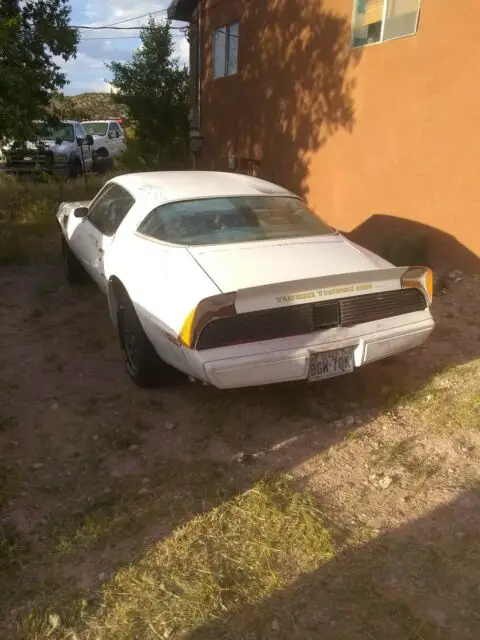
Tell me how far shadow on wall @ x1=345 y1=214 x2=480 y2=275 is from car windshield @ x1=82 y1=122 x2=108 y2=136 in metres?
15.6

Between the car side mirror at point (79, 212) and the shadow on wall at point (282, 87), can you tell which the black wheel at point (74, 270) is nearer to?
the car side mirror at point (79, 212)

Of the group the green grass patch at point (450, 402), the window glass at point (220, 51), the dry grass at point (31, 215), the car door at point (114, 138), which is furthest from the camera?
the car door at point (114, 138)

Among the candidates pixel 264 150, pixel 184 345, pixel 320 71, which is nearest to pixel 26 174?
pixel 264 150

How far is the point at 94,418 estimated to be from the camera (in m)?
3.70

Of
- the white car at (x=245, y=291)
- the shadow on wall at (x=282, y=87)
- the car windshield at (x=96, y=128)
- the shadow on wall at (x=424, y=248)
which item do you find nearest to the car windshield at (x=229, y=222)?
the white car at (x=245, y=291)

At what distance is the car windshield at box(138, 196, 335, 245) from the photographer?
13.0ft

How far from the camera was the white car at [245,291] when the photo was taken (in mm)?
3137

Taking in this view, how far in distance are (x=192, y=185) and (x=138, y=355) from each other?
5.47 feet

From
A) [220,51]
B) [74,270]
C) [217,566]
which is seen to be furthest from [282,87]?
[217,566]

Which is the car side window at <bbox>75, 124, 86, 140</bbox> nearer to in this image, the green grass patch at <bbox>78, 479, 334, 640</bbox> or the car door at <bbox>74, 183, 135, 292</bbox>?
the car door at <bbox>74, 183, 135, 292</bbox>

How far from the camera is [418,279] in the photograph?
359 centimetres

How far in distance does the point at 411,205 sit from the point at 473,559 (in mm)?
5305

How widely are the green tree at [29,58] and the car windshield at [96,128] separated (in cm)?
1219

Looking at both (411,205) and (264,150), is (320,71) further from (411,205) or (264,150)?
(411,205)
